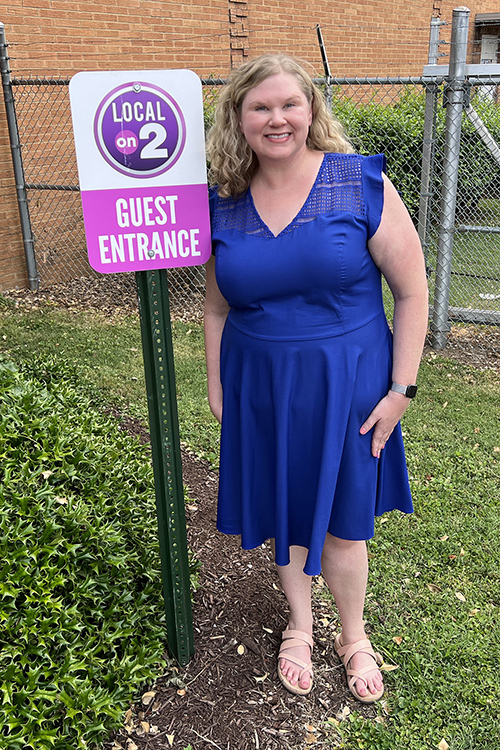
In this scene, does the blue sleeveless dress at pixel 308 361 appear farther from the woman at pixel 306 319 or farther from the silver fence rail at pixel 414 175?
the silver fence rail at pixel 414 175

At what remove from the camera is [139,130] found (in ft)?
6.27

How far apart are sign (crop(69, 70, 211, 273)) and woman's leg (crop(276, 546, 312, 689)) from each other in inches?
44.7

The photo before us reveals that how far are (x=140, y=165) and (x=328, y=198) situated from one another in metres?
0.54

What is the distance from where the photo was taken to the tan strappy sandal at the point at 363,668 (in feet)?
7.94

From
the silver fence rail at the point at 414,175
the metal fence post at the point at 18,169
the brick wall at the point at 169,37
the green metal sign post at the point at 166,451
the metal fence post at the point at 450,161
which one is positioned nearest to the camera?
the green metal sign post at the point at 166,451

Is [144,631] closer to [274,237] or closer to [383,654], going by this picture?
[383,654]

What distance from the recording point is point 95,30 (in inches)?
284

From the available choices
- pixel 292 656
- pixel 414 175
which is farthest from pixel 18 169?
pixel 292 656

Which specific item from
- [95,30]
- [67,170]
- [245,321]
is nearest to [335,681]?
[245,321]

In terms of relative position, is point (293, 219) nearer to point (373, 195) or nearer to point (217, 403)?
point (373, 195)

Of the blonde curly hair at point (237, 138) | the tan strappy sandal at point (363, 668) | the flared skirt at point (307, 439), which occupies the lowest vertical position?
the tan strappy sandal at point (363, 668)

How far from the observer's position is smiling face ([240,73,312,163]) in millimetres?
1928

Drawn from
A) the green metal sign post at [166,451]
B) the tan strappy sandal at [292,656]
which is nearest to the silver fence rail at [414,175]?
the tan strappy sandal at [292,656]

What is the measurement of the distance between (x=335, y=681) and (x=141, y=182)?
6.04ft
